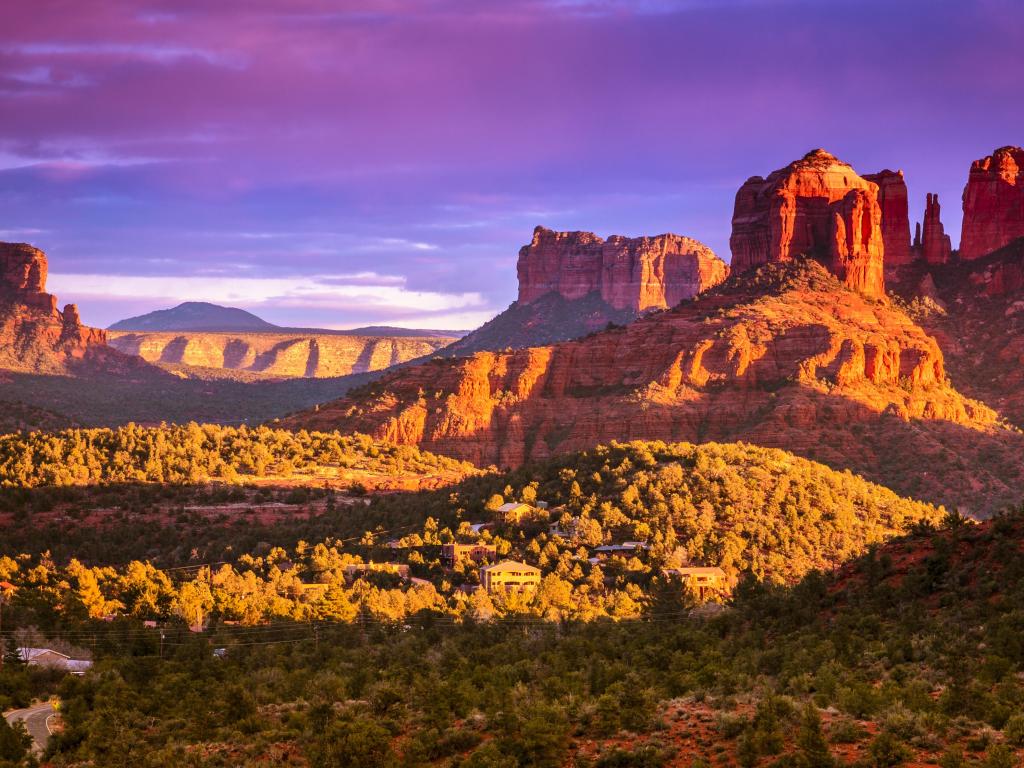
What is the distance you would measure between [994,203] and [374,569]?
126 m

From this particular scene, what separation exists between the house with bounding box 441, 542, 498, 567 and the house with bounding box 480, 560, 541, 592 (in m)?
3.20

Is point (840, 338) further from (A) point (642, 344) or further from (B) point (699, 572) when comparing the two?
(B) point (699, 572)

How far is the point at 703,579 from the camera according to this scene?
66.8 meters

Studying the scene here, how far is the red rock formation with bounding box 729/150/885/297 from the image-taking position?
157 metres

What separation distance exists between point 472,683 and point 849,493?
143 ft

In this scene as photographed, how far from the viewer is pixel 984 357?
160 m

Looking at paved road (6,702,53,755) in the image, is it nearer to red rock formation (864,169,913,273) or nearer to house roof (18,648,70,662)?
house roof (18,648,70,662)

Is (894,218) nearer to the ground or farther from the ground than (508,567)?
farther from the ground

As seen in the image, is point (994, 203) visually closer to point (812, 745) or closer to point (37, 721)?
point (37, 721)

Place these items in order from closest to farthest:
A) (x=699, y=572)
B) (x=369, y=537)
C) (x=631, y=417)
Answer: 1. (x=699, y=572)
2. (x=369, y=537)
3. (x=631, y=417)

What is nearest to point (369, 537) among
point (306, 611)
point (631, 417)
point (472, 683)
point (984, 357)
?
point (306, 611)

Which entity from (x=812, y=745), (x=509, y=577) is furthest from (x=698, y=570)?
(x=812, y=745)

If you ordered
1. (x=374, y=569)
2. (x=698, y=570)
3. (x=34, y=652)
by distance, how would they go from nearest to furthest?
1. (x=34, y=652)
2. (x=698, y=570)
3. (x=374, y=569)

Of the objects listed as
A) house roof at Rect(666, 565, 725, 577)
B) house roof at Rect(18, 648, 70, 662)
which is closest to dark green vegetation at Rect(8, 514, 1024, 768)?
house roof at Rect(18, 648, 70, 662)
